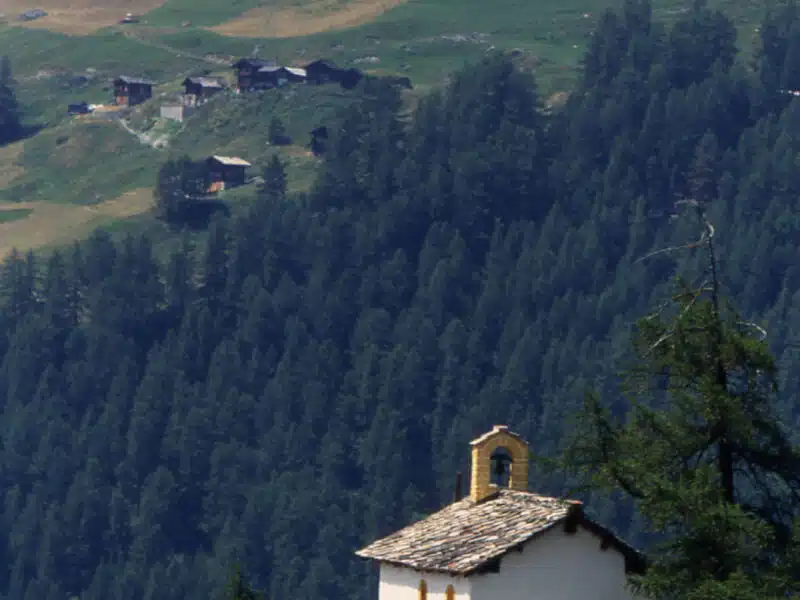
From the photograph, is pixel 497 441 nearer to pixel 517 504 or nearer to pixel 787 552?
pixel 517 504

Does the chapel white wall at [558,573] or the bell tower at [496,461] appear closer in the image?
the chapel white wall at [558,573]

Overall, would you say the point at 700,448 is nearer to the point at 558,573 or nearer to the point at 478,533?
the point at 558,573

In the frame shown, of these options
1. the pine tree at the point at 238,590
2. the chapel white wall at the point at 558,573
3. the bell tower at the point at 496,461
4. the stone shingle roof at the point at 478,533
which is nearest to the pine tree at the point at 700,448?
the stone shingle roof at the point at 478,533

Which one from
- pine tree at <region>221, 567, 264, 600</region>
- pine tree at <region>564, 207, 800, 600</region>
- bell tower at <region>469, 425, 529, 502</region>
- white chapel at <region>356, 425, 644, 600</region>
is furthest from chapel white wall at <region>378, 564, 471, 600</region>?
pine tree at <region>221, 567, 264, 600</region>

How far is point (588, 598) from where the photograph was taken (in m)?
42.2

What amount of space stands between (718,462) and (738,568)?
235 centimetres

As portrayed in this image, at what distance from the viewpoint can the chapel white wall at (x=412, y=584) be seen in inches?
1622

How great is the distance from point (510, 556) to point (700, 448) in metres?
3.38

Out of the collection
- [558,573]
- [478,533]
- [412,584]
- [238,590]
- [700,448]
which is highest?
[700,448]

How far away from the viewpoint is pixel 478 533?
42656 mm

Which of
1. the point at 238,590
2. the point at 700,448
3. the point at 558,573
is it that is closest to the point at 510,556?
the point at 558,573

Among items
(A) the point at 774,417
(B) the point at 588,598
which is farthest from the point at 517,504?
(A) the point at 774,417

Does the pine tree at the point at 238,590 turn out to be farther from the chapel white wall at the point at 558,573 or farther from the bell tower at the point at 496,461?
the chapel white wall at the point at 558,573

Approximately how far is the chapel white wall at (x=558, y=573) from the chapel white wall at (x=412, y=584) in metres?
0.19
